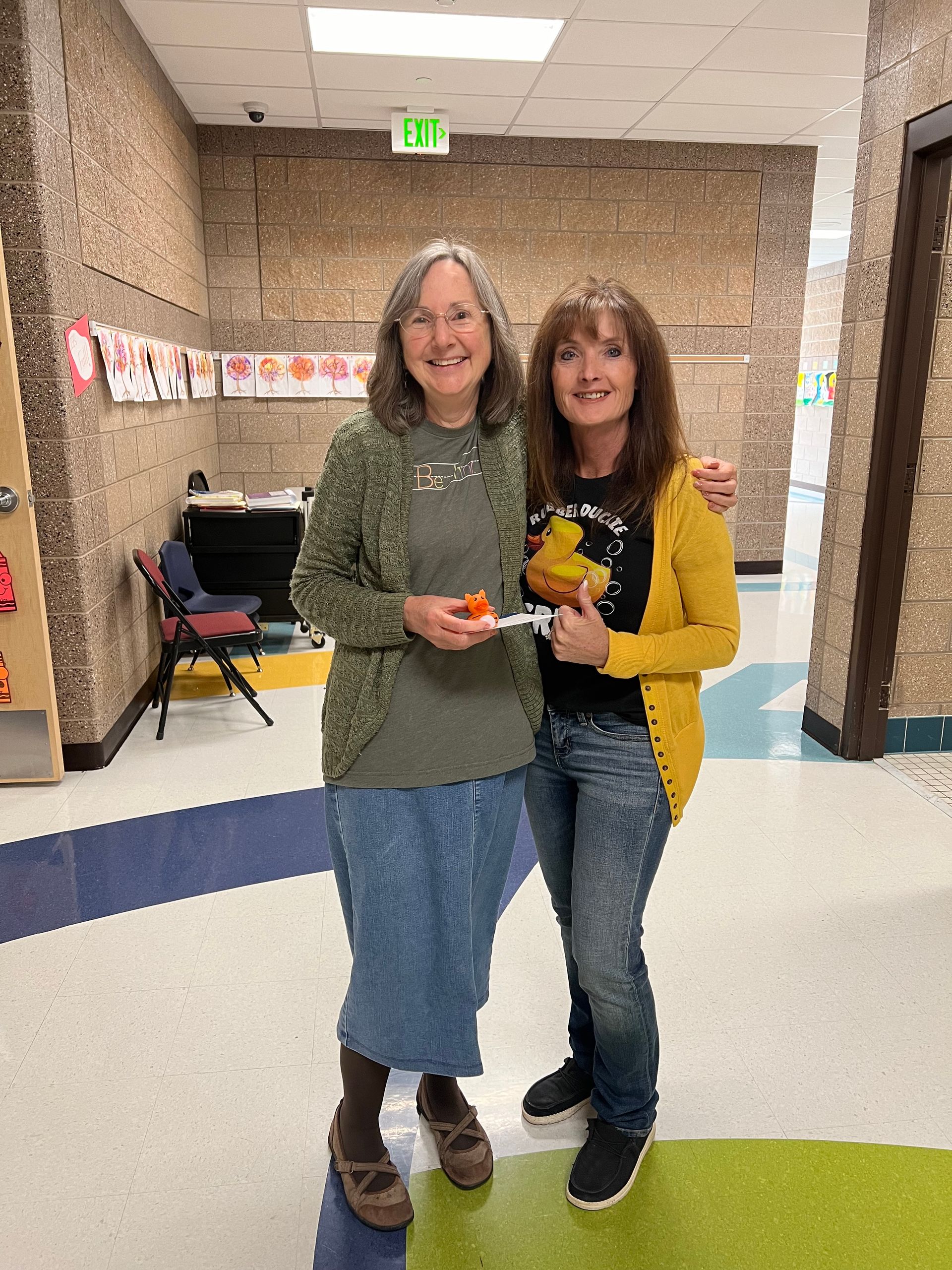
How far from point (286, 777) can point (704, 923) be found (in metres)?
1.77

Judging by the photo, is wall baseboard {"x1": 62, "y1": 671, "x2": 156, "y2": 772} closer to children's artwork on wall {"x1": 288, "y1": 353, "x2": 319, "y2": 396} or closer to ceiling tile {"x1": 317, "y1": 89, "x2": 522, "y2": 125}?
children's artwork on wall {"x1": 288, "y1": 353, "x2": 319, "y2": 396}

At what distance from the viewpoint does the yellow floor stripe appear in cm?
480

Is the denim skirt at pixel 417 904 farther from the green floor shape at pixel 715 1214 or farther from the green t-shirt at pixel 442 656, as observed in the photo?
the green floor shape at pixel 715 1214

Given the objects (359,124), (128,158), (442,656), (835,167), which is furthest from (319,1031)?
(835,167)

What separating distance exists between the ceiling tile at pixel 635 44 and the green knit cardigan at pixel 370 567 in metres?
4.07

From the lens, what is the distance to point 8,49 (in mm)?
3090

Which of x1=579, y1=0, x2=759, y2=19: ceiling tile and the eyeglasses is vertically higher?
x1=579, y1=0, x2=759, y2=19: ceiling tile

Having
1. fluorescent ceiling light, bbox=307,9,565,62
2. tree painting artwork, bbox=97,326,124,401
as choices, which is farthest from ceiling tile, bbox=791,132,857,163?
tree painting artwork, bbox=97,326,124,401

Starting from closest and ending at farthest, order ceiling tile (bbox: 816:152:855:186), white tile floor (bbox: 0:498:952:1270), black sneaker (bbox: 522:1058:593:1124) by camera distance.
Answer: white tile floor (bbox: 0:498:952:1270) → black sneaker (bbox: 522:1058:593:1124) → ceiling tile (bbox: 816:152:855:186)

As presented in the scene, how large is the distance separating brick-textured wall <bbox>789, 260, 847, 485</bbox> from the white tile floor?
39.5 ft

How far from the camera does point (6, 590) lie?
3.36m

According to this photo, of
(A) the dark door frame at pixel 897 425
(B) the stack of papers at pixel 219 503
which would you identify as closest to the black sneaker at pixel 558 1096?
(A) the dark door frame at pixel 897 425

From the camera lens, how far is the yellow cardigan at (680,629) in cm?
148

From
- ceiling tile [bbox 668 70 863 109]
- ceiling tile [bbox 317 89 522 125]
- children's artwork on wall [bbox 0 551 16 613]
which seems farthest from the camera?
ceiling tile [bbox 317 89 522 125]
